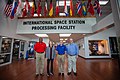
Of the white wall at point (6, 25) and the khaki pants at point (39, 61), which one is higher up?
the white wall at point (6, 25)

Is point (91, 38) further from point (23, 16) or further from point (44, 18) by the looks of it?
point (23, 16)

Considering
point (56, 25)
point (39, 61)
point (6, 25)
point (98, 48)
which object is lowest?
point (39, 61)

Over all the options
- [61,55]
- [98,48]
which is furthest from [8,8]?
[98,48]

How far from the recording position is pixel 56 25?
693cm

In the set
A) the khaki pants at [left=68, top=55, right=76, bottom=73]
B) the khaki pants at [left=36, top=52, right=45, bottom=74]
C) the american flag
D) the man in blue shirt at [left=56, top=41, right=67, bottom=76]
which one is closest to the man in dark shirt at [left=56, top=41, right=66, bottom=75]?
the man in blue shirt at [left=56, top=41, right=67, bottom=76]

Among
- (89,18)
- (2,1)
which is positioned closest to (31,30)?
(2,1)

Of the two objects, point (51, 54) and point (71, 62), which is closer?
point (51, 54)

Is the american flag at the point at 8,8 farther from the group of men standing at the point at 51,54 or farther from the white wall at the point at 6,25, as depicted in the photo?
the group of men standing at the point at 51,54

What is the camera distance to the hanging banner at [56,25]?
22.6 ft

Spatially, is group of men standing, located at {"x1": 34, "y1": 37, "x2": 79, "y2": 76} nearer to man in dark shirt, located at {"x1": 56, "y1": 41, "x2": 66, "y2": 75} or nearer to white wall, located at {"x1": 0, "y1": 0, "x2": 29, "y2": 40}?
man in dark shirt, located at {"x1": 56, "y1": 41, "x2": 66, "y2": 75}

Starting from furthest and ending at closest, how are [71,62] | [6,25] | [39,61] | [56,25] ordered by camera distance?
[56,25] < [6,25] < [71,62] < [39,61]

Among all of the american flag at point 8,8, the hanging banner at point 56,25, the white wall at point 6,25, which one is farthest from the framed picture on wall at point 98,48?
the american flag at point 8,8

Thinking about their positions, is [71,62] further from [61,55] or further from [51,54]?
[51,54]

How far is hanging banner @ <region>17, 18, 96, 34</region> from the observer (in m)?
6.88
